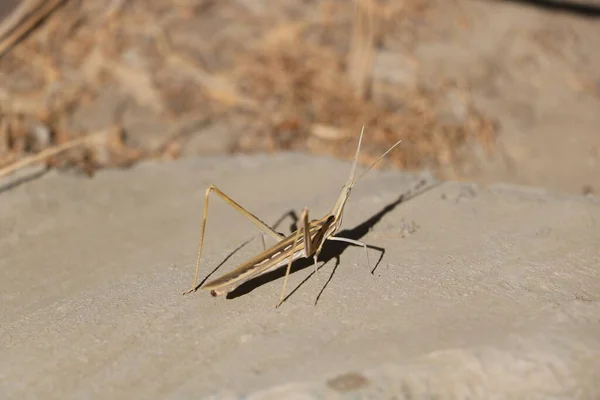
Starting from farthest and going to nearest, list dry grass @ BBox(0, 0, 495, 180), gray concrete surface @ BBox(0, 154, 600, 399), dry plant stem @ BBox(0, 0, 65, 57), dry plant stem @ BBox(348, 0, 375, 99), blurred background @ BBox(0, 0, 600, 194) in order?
dry plant stem @ BBox(348, 0, 375, 99) < dry grass @ BBox(0, 0, 495, 180) < blurred background @ BBox(0, 0, 600, 194) < dry plant stem @ BBox(0, 0, 65, 57) < gray concrete surface @ BBox(0, 154, 600, 399)

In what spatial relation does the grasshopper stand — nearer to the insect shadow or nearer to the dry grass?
the insect shadow

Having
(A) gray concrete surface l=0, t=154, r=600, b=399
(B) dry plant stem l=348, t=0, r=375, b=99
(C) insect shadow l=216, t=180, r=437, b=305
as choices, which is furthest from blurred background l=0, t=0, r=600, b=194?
(C) insect shadow l=216, t=180, r=437, b=305

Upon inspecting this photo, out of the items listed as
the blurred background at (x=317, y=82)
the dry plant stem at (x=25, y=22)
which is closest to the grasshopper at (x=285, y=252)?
the blurred background at (x=317, y=82)

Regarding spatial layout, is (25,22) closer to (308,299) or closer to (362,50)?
(362,50)

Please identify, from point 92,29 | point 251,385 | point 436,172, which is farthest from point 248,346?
point 92,29

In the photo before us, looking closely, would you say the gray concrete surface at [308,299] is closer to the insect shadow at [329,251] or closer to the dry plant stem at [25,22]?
the insect shadow at [329,251]

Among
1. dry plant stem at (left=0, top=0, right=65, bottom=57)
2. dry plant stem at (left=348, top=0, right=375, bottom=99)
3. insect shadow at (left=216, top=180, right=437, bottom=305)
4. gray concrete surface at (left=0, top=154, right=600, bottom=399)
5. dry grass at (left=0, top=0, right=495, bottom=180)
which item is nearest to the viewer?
gray concrete surface at (left=0, top=154, right=600, bottom=399)
